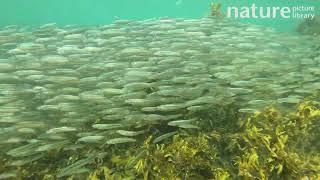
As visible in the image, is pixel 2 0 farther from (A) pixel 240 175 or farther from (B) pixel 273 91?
(A) pixel 240 175

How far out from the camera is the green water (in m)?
9.16

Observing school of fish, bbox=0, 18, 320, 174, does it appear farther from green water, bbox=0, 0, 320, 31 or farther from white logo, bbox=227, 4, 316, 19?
green water, bbox=0, 0, 320, 31

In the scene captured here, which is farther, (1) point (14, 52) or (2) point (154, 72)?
(1) point (14, 52)

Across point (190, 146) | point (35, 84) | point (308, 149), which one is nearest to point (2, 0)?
point (35, 84)

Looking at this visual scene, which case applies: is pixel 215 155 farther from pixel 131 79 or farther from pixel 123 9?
pixel 123 9

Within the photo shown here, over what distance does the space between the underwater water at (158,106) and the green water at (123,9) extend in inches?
73.0

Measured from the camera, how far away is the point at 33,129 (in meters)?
4.89

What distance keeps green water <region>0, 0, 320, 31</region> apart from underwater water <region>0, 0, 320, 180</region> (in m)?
1.85

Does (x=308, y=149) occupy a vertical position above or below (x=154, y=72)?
below

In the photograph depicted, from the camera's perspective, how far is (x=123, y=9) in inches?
393

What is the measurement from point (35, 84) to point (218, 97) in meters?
2.40

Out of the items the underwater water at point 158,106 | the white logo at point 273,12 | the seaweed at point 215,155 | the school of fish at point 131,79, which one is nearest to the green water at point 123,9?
the white logo at point 273,12

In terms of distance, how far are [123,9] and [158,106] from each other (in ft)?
17.7

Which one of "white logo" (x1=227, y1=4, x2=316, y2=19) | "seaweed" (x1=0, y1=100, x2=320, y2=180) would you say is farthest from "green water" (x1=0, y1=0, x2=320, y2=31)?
"seaweed" (x1=0, y1=100, x2=320, y2=180)
